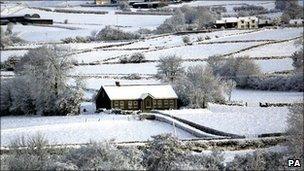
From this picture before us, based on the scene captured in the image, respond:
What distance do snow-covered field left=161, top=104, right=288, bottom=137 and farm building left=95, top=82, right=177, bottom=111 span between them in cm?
302

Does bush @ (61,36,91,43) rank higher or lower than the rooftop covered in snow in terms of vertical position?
higher

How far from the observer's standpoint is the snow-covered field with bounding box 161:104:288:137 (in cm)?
3141

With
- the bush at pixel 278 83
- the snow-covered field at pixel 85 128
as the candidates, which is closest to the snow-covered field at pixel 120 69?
the bush at pixel 278 83

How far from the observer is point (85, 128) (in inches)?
1298

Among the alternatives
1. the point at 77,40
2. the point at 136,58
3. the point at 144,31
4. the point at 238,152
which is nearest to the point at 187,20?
the point at 144,31

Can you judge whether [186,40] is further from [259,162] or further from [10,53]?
[259,162]

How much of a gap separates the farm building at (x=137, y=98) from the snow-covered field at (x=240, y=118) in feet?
9.90

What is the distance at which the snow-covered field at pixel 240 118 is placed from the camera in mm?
31406

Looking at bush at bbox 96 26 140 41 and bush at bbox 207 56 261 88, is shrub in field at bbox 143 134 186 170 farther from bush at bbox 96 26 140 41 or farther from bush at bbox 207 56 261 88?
bush at bbox 96 26 140 41

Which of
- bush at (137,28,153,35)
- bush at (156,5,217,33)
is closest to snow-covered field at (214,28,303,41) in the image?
bush at (156,5,217,33)

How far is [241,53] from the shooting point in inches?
2346

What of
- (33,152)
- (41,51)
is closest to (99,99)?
(41,51)

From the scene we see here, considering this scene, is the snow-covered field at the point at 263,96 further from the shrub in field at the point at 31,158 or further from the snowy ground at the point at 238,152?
the shrub in field at the point at 31,158

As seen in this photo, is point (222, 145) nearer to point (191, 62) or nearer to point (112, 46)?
point (191, 62)
